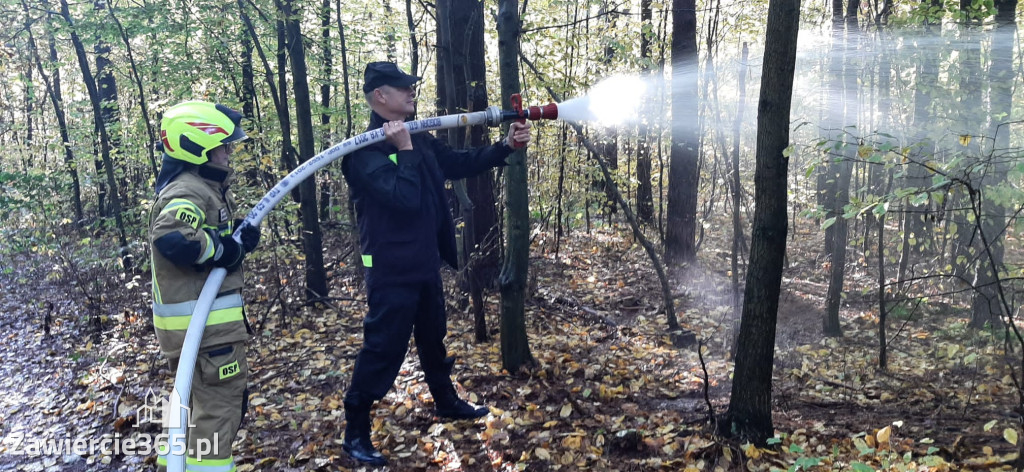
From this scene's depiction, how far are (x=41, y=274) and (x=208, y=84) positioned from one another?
6.69 metres

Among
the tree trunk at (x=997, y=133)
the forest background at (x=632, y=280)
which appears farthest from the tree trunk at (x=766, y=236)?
the tree trunk at (x=997, y=133)

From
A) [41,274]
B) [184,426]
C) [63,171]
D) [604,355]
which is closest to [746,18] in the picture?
[604,355]

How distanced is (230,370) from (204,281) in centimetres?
57

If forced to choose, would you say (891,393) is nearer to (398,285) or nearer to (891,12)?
(398,285)

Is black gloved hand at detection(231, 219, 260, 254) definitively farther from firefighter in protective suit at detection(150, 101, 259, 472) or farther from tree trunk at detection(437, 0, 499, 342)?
tree trunk at detection(437, 0, 499, 342)

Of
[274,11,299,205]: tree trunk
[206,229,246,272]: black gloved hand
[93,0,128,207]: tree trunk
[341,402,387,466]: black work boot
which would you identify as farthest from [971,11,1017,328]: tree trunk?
[93,0,128,207]: tree trunk

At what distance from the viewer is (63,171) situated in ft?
52.9

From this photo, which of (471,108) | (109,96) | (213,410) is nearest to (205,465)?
(213,410)

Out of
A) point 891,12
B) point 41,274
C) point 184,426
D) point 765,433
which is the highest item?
point 891,12

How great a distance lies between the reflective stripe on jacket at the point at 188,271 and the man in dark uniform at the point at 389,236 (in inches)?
35.1

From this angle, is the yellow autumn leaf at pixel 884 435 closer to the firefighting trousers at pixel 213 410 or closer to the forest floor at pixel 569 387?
the forest floor at pixel 569 387

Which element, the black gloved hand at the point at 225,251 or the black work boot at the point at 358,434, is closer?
the black gloved hand at the point at 225,251

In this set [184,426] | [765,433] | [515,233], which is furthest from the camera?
[515,233]

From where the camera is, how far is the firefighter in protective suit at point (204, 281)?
366cm
